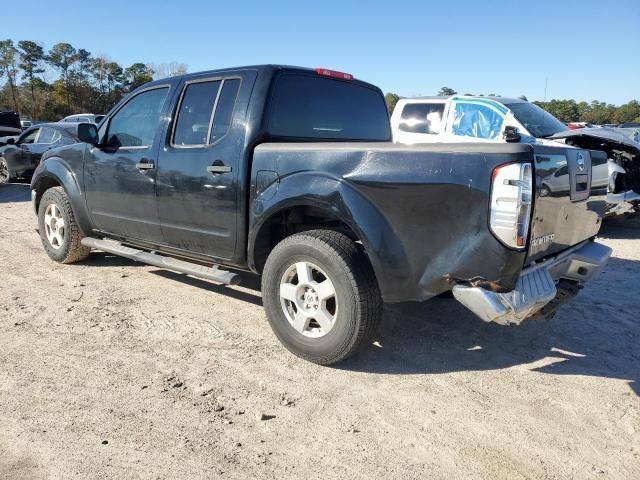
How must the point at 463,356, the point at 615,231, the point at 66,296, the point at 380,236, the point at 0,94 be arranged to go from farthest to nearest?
the point at 0,94, the point at 615,231, the point at 66,296, the point at 463,356, the point at 380,236

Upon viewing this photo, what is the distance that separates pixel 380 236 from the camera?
2.97m

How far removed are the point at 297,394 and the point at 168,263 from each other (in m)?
1.93

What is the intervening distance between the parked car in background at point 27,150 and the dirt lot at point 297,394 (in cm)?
843

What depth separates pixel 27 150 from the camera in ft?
39.8

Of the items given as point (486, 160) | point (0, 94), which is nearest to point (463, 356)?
point (486, 160)

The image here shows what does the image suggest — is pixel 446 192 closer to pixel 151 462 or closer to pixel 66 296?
pixel 151 462

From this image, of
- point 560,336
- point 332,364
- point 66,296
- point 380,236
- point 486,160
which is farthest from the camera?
point 66,296

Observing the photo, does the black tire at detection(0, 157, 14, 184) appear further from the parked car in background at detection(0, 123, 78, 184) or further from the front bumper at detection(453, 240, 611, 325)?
the front bumper at detection(453, 240, 611, 325)

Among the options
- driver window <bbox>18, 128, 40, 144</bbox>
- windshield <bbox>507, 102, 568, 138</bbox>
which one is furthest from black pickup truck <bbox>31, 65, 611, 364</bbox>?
driver window <bbox>18, 128, 40, 144</bbox>

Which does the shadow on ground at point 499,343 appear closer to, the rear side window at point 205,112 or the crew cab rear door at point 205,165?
the crew cab rear door at point 205,165

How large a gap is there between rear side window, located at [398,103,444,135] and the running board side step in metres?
5.58

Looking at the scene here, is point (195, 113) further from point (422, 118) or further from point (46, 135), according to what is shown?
point (46, 135)

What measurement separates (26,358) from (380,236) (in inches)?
99.3

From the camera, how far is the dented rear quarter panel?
2617 millimetres
